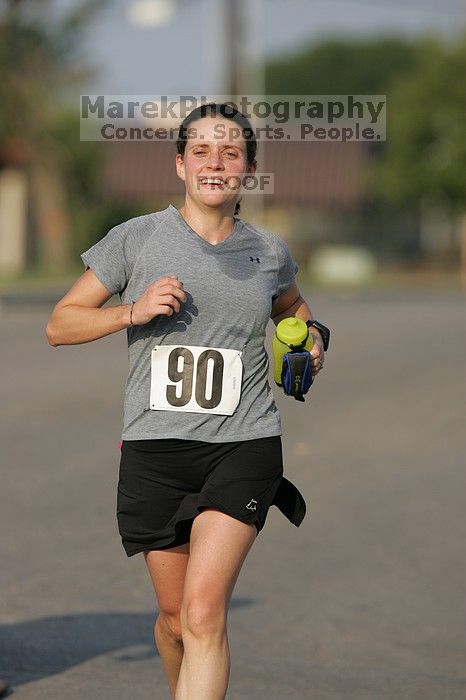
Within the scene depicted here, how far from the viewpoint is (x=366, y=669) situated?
5930 millimetres

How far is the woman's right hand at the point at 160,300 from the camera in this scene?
415 centimetres

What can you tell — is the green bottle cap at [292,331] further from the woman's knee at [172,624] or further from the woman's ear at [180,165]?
the woman's knee at [172,624]

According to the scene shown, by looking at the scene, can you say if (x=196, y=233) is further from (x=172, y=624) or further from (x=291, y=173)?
(x=291, y=173)

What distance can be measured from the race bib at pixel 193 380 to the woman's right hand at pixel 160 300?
0.72 feet

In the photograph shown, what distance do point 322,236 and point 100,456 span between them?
49153mm

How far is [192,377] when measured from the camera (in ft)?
14.4

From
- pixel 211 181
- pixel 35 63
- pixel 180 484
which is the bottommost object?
pixel 180 484

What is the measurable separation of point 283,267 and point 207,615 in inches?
43.5

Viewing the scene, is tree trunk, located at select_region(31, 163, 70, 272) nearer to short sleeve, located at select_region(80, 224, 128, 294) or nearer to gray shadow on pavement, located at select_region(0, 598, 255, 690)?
gray shadow on pavement, located at select_region(0, 598, 255, 690)

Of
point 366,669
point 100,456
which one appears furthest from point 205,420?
point 100,456

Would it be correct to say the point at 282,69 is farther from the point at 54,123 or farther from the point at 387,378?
the point at 387,378

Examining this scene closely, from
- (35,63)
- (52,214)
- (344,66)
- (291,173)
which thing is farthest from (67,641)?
(344,66)

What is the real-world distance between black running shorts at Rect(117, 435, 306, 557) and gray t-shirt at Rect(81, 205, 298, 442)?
40 millimetres

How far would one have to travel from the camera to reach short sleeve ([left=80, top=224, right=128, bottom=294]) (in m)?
4.39
